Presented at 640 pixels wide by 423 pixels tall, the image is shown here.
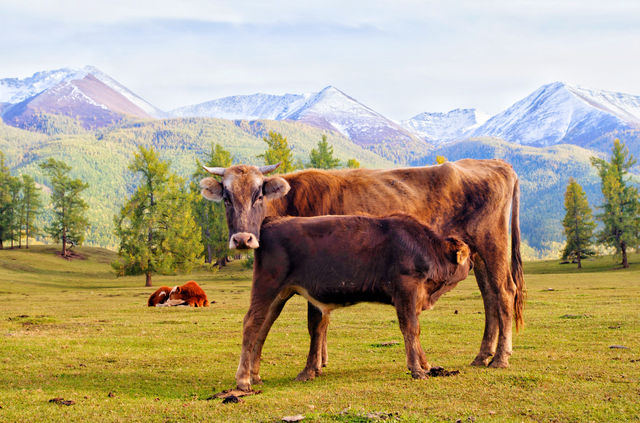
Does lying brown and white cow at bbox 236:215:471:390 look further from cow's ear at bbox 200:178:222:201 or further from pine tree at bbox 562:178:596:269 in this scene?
pine tree at bbox 562:178:596:269

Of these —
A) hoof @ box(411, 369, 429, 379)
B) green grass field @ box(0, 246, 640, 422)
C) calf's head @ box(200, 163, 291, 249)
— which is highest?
calf's head @ box(200, 163, 291, 249)

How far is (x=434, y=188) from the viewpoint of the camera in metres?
12.0

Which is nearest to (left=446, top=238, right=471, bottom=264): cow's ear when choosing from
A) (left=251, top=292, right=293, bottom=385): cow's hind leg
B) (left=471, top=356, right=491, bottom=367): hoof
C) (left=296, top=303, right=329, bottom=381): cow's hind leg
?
(left=471, top=356, right=491, bottom=367): hoof

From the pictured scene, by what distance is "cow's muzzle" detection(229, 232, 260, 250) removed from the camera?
31.7 feet

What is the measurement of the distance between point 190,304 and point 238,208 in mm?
19431

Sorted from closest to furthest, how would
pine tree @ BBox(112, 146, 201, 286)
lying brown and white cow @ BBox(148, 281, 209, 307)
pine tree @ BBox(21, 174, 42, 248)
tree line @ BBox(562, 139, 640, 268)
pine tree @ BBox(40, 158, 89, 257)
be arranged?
lying brown and white cow @ BBox(148, 281, 209, 307) < pine tree @ BBox(112, 146, 201, 286) < tree line @ BBox(562, 139, 640, 268) < pine tree @ BBox(40, 158, 89, 257) < pine tree @ BBox(21, 174, 42, 248)

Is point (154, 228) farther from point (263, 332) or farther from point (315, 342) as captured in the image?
point (263, 332)

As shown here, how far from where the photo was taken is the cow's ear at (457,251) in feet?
34.0

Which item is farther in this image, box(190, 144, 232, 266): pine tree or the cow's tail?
box(190, 144, 232, 266): pine tree

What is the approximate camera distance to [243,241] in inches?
380

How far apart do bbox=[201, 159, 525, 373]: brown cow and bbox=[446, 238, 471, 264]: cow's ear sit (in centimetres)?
123

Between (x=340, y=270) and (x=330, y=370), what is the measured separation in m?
2.47

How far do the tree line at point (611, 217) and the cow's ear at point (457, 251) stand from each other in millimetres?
65242

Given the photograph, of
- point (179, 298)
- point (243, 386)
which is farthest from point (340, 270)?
point (179, 298)
